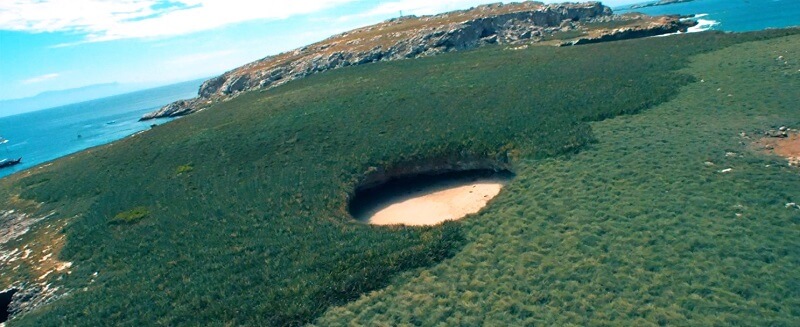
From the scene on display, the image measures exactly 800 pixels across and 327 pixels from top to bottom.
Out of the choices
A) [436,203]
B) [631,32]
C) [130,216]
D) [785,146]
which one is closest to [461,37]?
[631,32]

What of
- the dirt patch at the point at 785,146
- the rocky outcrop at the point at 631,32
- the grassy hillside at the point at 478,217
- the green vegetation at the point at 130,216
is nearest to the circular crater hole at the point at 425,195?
the grassy hillside at the point at 478,217

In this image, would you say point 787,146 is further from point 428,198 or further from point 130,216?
point 130,216

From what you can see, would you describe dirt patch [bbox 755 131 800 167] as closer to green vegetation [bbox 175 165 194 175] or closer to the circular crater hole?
the circular crater hole

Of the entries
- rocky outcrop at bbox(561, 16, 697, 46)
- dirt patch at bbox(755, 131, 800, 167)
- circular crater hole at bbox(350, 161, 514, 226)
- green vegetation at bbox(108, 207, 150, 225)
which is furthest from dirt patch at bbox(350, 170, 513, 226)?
rocky outcrop at bbox(561, 16, 697, 46)

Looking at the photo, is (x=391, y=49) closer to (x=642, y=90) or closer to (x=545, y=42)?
(x=545, y=42)

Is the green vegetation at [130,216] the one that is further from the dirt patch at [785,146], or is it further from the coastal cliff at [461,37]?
the coastal cliff at [461,37]

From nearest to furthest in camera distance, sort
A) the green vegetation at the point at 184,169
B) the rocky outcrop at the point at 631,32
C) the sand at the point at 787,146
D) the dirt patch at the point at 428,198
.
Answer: the sand at the point at 787,146, the dirt patch at the point at 428,198, the green vegetation at the point at 184,169, the rocky outcrop at the point at 631,32
